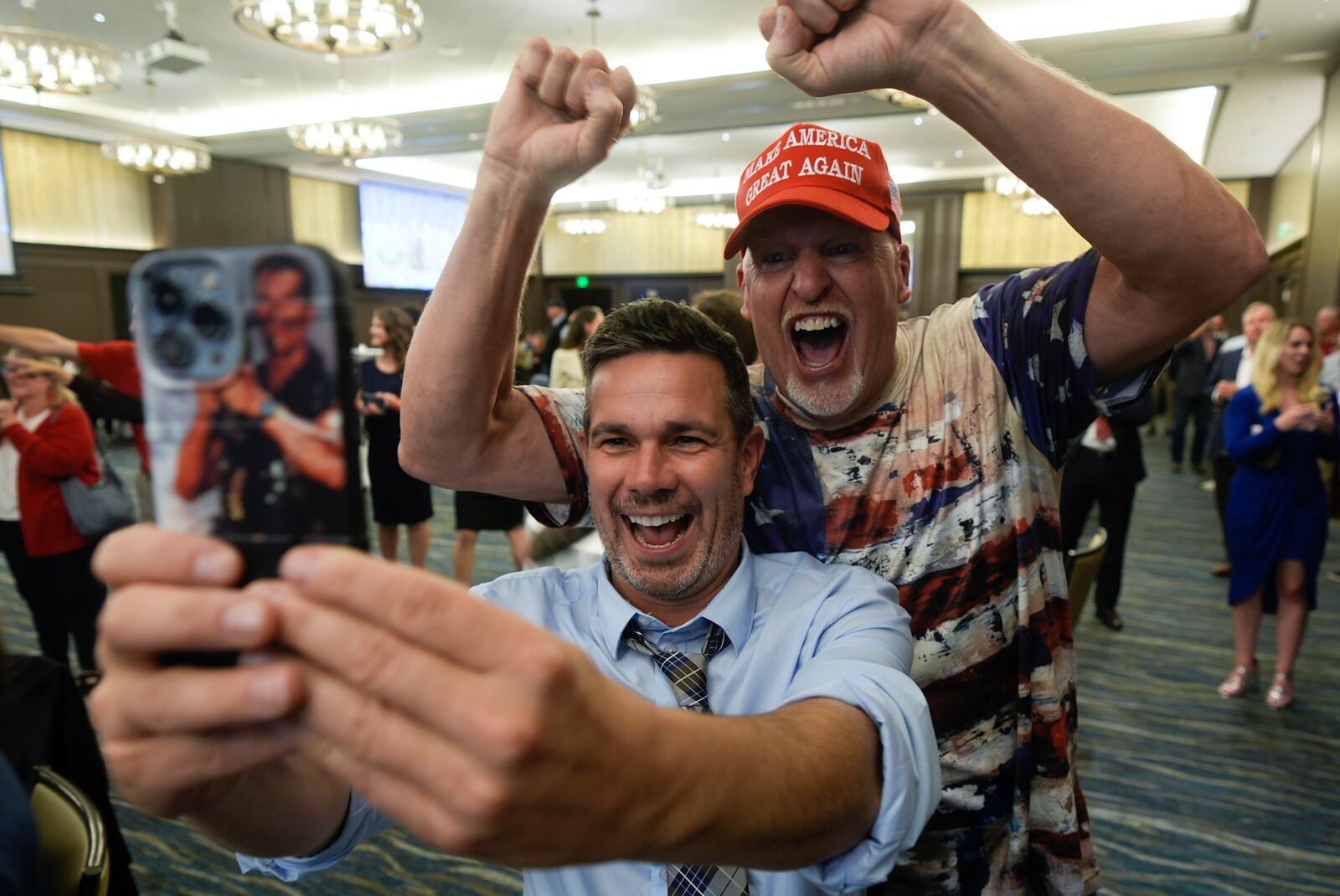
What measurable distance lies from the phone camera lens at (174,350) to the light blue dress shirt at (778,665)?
1.77 feet

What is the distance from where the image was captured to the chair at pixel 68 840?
122 cm

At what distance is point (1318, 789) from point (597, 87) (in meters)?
3.47

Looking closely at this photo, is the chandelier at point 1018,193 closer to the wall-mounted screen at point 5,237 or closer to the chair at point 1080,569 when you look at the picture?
the chair at point 1080,569

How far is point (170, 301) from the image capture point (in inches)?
17.9

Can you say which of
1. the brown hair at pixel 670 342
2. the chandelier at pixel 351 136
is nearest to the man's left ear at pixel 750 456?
the brown hair at pixel 670 342

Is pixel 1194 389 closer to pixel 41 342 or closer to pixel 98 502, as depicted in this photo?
pixel 98 502

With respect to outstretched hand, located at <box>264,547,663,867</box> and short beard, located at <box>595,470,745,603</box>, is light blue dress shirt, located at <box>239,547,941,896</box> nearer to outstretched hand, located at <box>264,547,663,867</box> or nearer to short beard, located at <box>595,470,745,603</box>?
short beard, located at <box>595,470,745,603</box>

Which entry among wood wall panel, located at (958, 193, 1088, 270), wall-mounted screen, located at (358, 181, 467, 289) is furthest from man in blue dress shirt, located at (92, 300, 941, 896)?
wood wall panel, located at (958, 193, 1088, 270)

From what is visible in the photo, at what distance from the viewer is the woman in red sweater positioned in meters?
2.89

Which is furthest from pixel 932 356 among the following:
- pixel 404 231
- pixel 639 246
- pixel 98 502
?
pixel 639 246

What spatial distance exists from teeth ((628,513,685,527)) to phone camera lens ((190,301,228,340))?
0.74 metres

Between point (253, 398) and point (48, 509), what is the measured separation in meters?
3.37

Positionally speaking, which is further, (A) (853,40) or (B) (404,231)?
(B) (404,231)

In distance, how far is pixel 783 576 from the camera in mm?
1135
